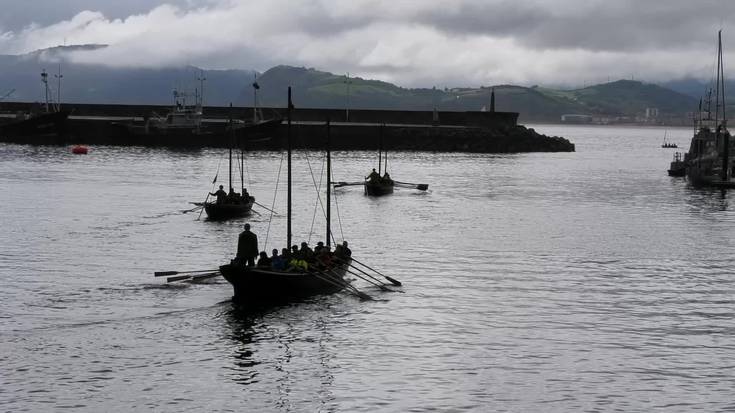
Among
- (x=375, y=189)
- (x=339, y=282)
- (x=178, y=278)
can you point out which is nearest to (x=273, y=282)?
(x=339, y=282)

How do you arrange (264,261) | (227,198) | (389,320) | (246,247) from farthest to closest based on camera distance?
(227,198), (246,247), (264,261), (389,320)

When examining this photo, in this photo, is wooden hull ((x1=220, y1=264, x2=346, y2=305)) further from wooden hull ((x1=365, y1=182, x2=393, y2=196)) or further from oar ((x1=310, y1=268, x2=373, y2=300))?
wooden hull ((x1=365, y1=182, x2=393, y2=196))

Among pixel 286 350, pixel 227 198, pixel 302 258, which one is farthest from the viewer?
pixel 227 198

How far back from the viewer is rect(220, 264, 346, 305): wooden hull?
42750 mm

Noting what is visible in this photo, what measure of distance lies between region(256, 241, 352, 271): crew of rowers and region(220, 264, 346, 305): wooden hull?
507mm

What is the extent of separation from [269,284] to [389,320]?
5.62 meters

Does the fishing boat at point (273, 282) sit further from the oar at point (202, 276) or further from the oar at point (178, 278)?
the oar at point (178, 278)

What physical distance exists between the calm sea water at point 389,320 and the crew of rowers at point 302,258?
1.88m

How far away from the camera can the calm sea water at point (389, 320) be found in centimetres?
3189

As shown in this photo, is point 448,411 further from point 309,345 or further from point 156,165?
point 156,165

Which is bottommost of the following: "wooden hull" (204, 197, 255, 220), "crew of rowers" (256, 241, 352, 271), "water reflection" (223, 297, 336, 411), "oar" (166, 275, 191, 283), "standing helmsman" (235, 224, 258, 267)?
"water reflection" (223, 297, 336, 411)

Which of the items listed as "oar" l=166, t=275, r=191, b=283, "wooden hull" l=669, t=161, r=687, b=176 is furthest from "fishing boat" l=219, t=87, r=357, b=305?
"wooden hull" l=669, t=161, r=687, b=176

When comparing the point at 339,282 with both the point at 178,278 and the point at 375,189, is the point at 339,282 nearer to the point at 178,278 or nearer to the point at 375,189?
the point at 178,278

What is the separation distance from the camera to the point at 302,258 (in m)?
46.2
